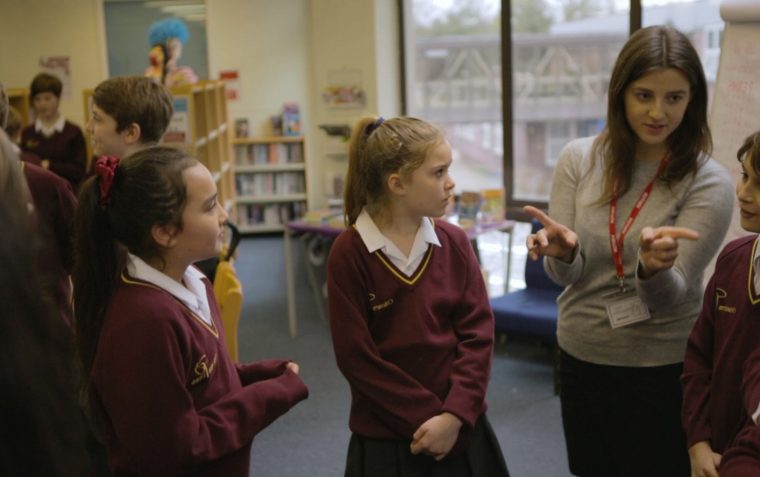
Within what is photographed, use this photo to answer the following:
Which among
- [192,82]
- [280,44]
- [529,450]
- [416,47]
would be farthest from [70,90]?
[529,450]

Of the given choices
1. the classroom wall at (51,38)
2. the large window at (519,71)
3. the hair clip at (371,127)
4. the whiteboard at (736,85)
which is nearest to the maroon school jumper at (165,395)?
the hair clip at (371,127)

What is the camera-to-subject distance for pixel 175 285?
5.22ft

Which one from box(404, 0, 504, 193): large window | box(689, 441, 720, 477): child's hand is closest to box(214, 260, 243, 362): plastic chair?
box(689, 441, 720, 477): child's hand

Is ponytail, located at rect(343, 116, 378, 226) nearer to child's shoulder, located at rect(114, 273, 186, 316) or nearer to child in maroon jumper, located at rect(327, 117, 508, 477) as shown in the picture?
child in maroon jumper, located at rect(327, 117, 508, 477)

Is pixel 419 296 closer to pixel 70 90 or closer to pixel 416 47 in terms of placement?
pixel 416 47

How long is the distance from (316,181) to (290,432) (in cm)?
478

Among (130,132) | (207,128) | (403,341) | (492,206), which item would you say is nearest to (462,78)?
(492,206)

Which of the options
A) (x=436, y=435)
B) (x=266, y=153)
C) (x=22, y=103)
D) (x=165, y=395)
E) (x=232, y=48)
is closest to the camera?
(x=165, y=395)

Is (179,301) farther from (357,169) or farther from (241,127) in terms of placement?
(241,127)

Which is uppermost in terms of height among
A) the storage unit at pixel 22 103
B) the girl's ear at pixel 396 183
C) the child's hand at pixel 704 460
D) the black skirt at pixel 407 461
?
the storage unit at pixel 22 103

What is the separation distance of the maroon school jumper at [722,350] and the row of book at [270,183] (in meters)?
6.67

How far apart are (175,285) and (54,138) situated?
436 cm

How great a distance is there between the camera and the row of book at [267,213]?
8.28 metres

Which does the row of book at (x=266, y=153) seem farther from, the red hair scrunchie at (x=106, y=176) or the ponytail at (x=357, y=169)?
the red hair scrunchie at (x=106, y=176)
